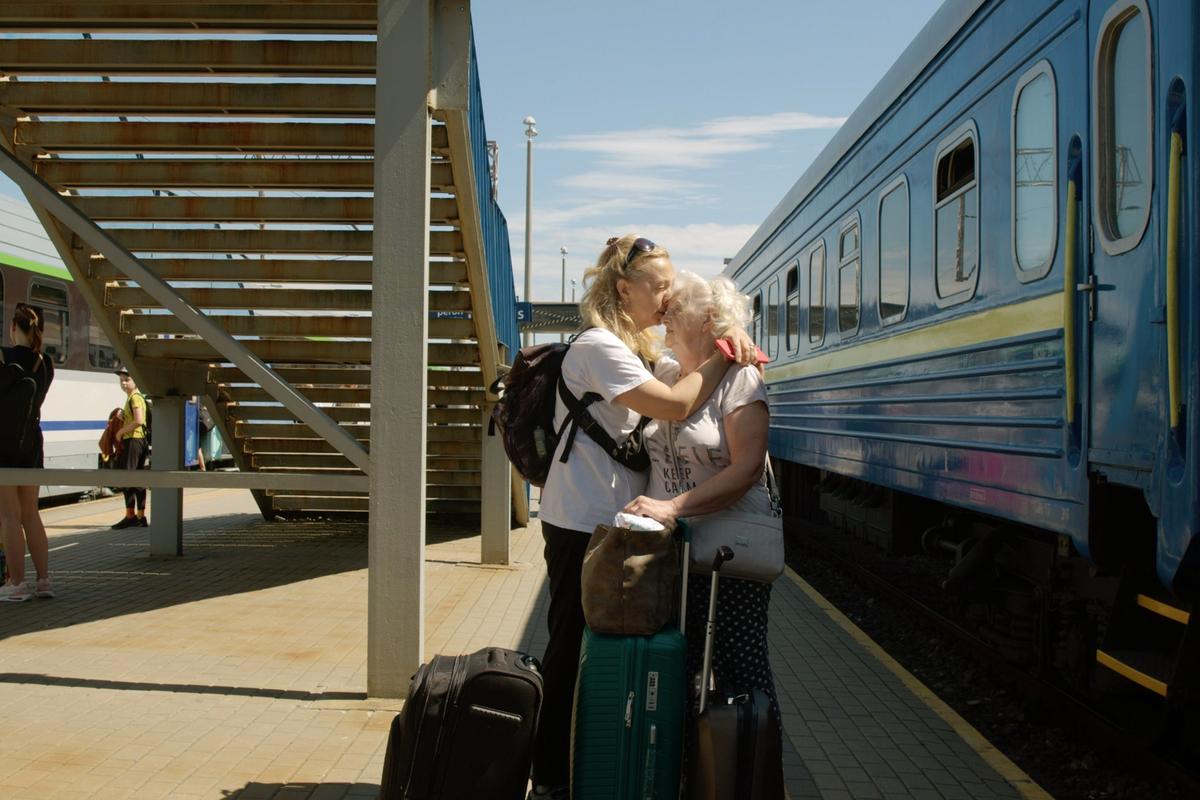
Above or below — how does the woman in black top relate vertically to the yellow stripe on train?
below

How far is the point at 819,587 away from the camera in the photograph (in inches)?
415

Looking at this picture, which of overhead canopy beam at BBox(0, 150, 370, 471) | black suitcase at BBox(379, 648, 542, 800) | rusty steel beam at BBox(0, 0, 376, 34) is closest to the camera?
Answer: black suitcase at BBox(379, 648, 542, 800)

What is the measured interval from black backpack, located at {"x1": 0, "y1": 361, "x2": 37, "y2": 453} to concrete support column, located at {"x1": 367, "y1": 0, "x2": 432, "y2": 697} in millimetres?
3184

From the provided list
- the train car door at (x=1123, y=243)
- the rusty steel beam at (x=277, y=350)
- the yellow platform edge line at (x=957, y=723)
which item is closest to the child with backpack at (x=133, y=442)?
the rusty steel beam at (x=277, y=350)

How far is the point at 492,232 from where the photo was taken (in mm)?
8812

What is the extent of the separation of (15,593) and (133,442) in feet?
17.4

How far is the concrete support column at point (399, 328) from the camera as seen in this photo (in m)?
5.51

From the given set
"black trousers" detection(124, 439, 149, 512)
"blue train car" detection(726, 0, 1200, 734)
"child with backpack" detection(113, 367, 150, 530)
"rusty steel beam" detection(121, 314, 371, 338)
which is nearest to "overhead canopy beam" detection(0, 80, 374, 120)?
"rusty steel beam" detection(121, 314, 371, 338)

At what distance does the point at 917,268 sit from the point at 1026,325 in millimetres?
1904

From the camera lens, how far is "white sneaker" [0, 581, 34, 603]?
8.16 metres

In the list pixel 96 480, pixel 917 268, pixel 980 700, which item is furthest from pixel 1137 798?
pixel 96 480

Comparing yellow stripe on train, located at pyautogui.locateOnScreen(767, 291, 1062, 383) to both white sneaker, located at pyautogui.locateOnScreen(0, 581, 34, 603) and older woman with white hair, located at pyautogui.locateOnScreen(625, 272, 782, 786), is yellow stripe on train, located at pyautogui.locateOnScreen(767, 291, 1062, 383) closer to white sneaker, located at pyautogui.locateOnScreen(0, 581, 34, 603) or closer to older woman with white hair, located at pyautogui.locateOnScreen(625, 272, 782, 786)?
older woman with white hair, located at pyautogui.locateOnScreen(625, 272, 782, 786)

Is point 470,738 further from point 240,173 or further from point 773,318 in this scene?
point 773,318

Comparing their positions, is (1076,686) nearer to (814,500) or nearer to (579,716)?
(579,716)
